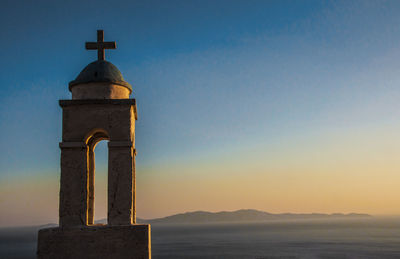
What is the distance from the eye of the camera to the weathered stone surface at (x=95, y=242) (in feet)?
23.0

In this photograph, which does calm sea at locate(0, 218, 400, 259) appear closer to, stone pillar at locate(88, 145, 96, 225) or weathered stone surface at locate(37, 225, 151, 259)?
stone pillar at locate(88, 145, 96, 225)

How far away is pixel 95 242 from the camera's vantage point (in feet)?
23.3

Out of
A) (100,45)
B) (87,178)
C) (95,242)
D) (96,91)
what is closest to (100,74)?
(96,91)

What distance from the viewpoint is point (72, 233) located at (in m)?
7.14

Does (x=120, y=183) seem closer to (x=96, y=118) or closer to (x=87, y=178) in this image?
(x=87, y=178)

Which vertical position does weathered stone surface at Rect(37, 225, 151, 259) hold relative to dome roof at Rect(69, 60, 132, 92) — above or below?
below

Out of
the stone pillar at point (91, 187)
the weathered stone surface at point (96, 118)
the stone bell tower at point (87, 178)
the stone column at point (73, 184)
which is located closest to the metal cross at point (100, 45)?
the stone bell tower at point (87, 178)

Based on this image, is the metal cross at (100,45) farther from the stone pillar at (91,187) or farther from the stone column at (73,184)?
the stone pillar at (91,187)

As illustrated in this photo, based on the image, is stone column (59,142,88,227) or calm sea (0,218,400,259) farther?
calm sea (0,218,400,259)

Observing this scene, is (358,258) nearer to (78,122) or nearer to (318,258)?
(318,258)

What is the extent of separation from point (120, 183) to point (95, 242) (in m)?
1.16

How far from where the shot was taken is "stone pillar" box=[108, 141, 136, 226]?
7.38 m

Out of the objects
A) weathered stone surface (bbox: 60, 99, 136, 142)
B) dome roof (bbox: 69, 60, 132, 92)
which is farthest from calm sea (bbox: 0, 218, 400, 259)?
weathered stone surface (bbox: 60, 99, 136, 142)

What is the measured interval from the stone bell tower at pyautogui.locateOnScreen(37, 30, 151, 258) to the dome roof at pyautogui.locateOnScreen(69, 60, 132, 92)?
20 mm
